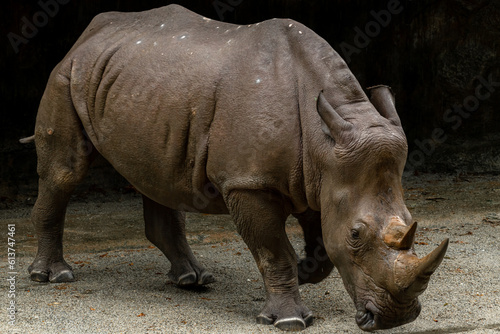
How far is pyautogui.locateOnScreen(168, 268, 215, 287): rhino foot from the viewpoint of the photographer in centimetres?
616

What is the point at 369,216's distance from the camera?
4.50m

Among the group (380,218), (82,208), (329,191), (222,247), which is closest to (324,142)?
(329,191)

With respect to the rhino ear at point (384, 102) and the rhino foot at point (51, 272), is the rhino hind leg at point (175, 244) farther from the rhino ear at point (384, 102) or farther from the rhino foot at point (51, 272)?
the rhino ear at point (384, 102)

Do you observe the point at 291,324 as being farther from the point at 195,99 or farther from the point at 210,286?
the point at 195,99

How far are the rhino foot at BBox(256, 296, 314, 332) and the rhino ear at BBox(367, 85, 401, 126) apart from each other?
1359mm

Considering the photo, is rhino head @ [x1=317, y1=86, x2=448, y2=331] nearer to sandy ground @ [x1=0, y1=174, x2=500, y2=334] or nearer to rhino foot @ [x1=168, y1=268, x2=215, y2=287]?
sandy ground @ [x1=0, y1=174, x2=500, y2=334]

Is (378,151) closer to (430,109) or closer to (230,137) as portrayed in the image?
(230,137)

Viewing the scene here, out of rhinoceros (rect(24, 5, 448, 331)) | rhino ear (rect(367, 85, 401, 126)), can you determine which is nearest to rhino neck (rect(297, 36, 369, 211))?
rhinoceros (rect(24, 5, 448, 331))

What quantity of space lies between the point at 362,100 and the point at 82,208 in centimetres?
530

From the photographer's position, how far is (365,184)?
458 cm

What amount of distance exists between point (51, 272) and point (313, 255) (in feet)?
7.17

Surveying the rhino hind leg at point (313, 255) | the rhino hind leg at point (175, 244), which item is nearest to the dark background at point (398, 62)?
the rhino hind leg at point (175, 244)

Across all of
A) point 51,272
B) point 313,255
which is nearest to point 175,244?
point 51,272

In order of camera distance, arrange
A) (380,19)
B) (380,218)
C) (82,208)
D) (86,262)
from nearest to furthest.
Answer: (380,218)
(86,262)
(82,208)
(380,19)
